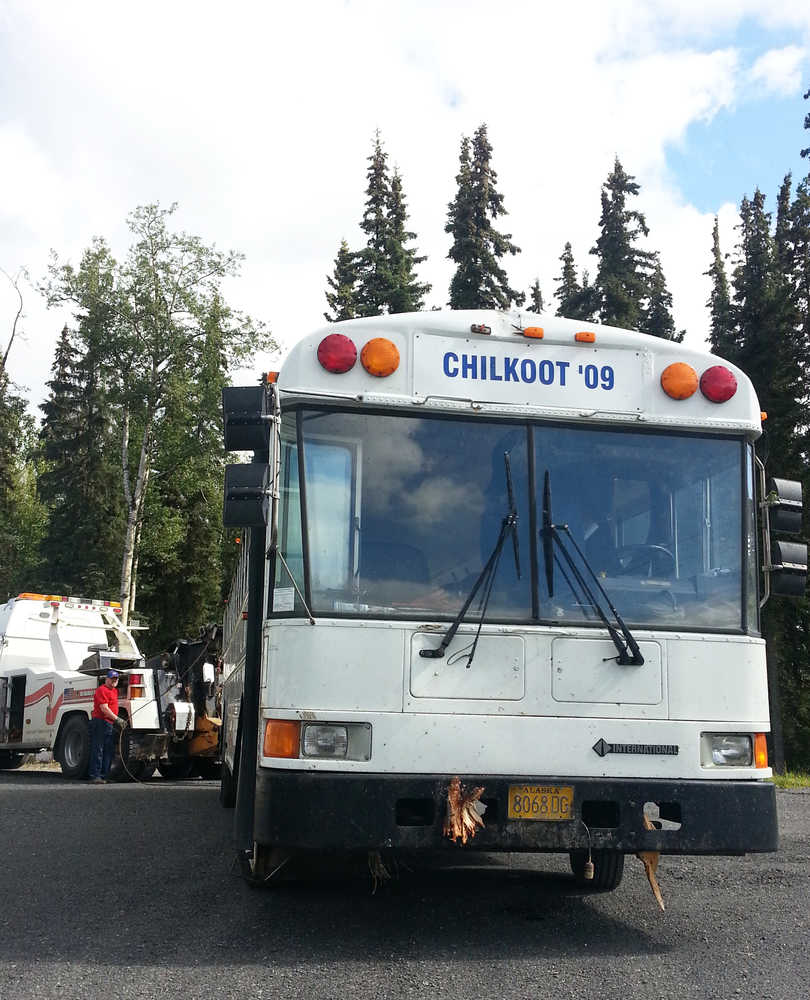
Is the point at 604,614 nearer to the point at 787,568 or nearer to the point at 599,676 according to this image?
the point at 599,676

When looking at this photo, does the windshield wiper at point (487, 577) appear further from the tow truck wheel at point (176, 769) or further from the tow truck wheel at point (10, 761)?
the tow truck wheel at point (10, 761)

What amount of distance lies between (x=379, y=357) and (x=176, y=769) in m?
12.5

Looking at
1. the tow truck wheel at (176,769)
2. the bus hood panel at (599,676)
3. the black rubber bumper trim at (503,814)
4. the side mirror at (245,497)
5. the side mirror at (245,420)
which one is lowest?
the tow truck wheel at (176,769)

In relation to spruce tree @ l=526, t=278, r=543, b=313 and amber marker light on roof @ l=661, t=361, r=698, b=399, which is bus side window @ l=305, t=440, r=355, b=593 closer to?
amber marker light on roof @ l=661, t=361, r=698, b=399

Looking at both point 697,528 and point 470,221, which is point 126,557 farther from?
point 697,528

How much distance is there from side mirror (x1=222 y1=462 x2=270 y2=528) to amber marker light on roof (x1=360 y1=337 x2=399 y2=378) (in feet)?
2.75

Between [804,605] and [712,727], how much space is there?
2763 cm

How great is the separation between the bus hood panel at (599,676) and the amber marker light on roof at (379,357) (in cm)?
164

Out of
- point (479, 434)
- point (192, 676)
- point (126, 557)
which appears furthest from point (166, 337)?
point (479, 434)

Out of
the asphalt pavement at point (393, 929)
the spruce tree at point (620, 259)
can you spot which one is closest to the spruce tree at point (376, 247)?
the spruce tree at point (620, 259)

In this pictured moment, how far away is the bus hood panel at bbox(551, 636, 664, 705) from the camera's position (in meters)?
5.66

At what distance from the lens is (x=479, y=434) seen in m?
5.99

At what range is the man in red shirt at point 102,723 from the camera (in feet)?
49.6

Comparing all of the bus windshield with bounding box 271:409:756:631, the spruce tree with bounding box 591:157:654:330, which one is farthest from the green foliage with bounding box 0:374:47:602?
the bus windshield with bounding box 271:409:756:631
